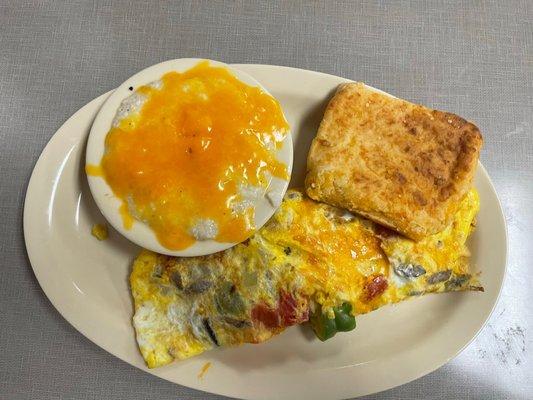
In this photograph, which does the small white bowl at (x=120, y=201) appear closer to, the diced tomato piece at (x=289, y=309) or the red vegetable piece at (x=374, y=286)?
the diced tomato piece at (x=289, y=309)

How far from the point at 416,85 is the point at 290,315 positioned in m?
1.40

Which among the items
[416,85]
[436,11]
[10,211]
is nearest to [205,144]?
[10,211]

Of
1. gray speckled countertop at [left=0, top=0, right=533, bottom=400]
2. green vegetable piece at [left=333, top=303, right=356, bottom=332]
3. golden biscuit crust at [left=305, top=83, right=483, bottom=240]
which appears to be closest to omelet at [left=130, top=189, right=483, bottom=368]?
green vegetable piece at [left=333, top=303, right=356, bottom=332]

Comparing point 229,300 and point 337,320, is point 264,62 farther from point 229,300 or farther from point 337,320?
point 337,320

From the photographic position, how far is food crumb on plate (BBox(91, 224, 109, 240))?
7.22ft

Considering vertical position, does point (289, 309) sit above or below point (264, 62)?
below

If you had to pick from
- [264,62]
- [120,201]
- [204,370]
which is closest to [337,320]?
[204,370]

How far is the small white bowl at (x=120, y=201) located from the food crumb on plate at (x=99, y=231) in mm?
297

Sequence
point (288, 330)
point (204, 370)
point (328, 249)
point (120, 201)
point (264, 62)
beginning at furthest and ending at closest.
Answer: point (264, 62) → point (288, 330) → point (204, 370) → point (328, 249) → point (120, 201)

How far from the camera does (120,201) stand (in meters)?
1.93

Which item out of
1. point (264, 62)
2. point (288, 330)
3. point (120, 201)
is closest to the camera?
point (120, 201)

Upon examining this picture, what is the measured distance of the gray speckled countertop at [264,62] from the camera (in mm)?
2295

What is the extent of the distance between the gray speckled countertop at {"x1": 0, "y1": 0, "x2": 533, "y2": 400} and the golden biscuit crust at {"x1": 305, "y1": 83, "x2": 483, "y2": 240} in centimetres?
47

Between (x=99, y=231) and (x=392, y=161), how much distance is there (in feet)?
4.38
